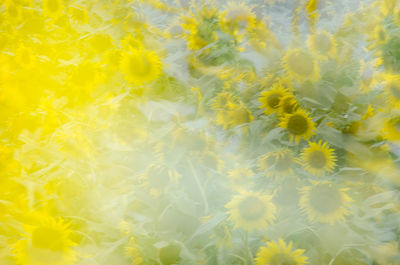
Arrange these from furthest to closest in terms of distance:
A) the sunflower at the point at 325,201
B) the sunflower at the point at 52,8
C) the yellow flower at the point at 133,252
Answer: the sunflower at the point at 52,8 < the yellow flower at the point at 133,252 < the sunflower at the point at 325,201

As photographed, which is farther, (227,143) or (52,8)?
(52,8)

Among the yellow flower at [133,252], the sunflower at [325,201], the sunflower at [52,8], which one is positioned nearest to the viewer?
the sunflower at [325,201]

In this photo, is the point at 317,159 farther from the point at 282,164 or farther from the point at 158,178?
the point at 158,178

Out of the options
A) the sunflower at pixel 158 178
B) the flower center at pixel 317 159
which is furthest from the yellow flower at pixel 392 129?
the sunflower at pixel 158 178

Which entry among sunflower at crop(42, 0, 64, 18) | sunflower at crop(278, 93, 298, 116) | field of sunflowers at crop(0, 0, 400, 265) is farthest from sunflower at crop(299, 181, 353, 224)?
sunflower at crop(42, 0, 64, 18)

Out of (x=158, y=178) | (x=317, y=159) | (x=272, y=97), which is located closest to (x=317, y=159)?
(x=317, y=159)

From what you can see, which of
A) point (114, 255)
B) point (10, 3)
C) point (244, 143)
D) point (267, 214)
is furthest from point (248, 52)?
point (10, 3)

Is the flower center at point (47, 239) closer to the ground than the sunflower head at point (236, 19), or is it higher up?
closer to the ground

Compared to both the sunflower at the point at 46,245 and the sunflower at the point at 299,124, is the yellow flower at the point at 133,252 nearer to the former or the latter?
the sunflower at the point at 46,245
